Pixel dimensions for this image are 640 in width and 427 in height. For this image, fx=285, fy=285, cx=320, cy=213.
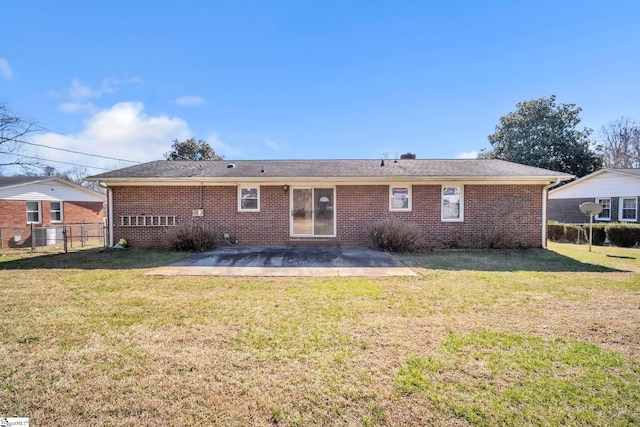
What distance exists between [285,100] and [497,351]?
17.6 metres

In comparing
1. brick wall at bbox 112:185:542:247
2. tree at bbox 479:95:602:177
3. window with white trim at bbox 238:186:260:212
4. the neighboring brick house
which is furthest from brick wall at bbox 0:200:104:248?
tree at bbox 479:95:602:177

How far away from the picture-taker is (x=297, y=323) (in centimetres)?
386

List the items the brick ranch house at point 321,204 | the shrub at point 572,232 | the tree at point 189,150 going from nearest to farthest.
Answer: the brick ranch house at point 321,204, the shrub at point 572,232, the tree at point 189,150

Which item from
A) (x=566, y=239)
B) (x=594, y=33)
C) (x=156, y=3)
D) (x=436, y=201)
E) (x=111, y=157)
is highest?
(x=156, y=3)

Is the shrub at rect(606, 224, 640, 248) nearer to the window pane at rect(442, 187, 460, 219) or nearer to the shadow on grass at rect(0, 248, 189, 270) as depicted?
the window pane at rect(442, 187, 460, 219)

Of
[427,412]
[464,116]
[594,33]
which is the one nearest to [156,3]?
[427,412]

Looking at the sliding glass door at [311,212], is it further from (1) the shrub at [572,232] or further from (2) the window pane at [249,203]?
(1) the shrub at [572,232]

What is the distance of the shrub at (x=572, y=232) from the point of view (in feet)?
49.5

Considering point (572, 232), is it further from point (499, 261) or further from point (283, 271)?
point (283, 271)

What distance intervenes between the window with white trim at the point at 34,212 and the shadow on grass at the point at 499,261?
2184cm

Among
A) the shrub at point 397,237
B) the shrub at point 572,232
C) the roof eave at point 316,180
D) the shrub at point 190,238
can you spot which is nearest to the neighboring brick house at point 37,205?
the roof eave at point 316,180

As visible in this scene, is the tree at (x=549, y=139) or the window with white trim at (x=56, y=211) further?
the tree at (x=549, y=139)

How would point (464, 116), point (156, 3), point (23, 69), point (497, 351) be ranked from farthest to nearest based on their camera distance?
point (464, 116), point (23, 69), point (156, 3), point (497, 351)

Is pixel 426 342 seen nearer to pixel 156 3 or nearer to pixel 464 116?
pixel 156 3
